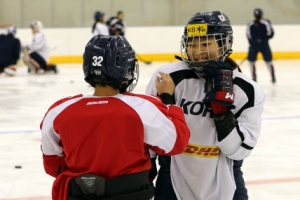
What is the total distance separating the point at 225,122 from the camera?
7.85ft

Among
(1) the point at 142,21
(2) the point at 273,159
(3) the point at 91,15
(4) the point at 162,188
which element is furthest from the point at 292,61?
(4) the point at 162,188

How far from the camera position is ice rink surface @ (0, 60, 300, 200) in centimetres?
445

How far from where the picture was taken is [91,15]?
59.2ft

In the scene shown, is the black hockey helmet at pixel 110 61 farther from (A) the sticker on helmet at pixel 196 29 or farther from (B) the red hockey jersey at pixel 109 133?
(A) the sticker on helmet at pixel 196 29

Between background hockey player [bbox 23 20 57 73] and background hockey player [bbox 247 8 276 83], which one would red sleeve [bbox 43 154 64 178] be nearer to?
background hockey player [bbox 247 8 276 83]

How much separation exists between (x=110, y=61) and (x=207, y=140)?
56 cm

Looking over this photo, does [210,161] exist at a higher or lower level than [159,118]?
lower

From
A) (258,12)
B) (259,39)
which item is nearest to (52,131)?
(258,12)

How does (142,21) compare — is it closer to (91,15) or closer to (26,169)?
(91,15)

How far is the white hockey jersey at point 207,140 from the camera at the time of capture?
2.47m

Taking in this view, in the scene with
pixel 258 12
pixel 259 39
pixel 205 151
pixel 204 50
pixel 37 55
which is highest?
pixel 204 50

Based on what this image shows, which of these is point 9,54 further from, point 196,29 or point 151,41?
point 196,29

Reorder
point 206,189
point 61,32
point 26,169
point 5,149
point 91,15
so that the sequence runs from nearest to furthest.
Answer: point 206,189, point 26,169, point 5,149, point 61,32, point 91,15

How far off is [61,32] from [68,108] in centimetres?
1503
